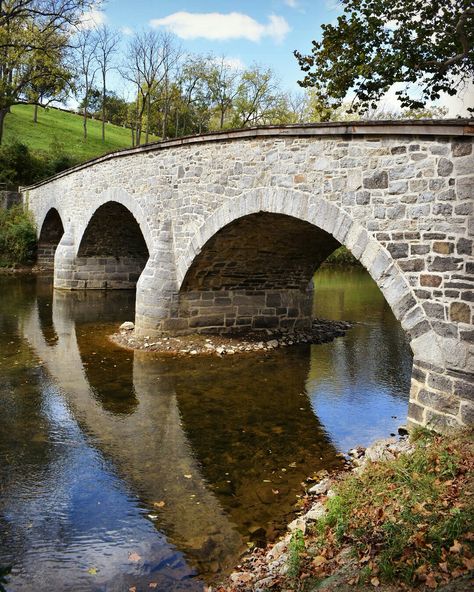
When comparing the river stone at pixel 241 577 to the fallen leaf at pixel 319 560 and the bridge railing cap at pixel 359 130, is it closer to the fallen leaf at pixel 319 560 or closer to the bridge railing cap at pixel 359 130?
the fallen leaf at pixel 319 560

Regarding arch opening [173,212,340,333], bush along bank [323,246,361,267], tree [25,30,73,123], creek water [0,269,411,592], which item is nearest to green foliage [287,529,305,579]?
creek water [0,269,411,592]

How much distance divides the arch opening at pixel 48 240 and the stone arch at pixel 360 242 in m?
16.9

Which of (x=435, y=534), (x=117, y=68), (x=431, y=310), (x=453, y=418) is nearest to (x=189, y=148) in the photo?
(x=431, y=310)

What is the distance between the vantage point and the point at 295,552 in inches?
149

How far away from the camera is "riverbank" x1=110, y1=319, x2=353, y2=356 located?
10.8 meters

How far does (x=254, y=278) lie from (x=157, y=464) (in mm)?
6226

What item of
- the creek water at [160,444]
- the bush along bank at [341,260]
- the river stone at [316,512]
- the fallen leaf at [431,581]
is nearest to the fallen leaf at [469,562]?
the fallen leaf at [431,581]

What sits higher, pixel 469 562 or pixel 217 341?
pixel 217 341

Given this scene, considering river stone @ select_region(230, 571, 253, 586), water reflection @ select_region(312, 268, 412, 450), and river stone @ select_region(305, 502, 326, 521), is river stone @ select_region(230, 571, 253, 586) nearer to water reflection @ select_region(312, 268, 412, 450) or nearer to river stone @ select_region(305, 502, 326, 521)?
river stone @ select_region(305, 502, 326, 521)

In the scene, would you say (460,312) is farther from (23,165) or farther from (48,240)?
(23,165)

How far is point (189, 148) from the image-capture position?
10.5 m

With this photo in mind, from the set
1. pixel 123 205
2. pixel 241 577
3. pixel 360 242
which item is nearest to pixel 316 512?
pixel 241 577

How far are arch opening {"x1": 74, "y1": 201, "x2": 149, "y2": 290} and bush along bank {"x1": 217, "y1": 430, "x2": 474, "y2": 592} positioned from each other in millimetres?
13878

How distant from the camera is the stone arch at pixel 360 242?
6113 millimetres
